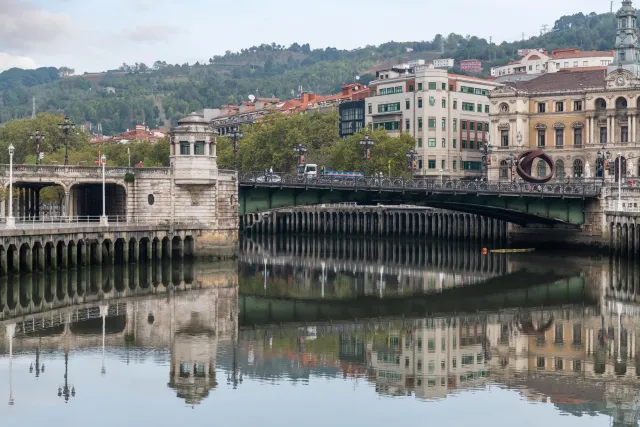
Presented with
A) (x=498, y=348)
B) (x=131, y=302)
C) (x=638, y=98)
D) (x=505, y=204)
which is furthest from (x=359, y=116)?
(x=498, y=348)

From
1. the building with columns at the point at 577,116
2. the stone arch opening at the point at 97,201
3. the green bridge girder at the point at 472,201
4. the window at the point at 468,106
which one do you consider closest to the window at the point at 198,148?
the stone arch opening at the point at 97,201

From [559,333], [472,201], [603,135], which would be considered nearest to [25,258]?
[559,333]

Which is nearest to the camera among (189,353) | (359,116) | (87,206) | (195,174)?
(189,353)

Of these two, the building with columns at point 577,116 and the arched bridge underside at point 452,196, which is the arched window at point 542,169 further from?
the arched bridge underside at point 452,196

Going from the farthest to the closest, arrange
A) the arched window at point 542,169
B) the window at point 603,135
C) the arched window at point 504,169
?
the arched window at point 504,169, the arched window at point 542,169, the window at point 603,135

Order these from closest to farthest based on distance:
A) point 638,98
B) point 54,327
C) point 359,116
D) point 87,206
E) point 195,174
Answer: point 54,327, point 195,174, point 87,206, point 638,98, point 359,116

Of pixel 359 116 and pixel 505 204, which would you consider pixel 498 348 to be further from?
pixel 359 116

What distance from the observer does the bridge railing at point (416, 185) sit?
94.8m

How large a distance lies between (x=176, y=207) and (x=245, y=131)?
317ft

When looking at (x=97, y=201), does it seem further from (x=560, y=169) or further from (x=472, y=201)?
(x=560, y=169)

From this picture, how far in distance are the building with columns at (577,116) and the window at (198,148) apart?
61.0 m

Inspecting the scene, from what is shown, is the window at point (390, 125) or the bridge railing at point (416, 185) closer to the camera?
the bridge railing at point (416, 185)

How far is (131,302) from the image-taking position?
64.2m

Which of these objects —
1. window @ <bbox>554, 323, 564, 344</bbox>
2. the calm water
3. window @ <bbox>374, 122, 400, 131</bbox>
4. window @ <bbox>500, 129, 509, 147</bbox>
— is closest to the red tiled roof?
window @ <bbox>500, 129, 509, 147</bbox>
